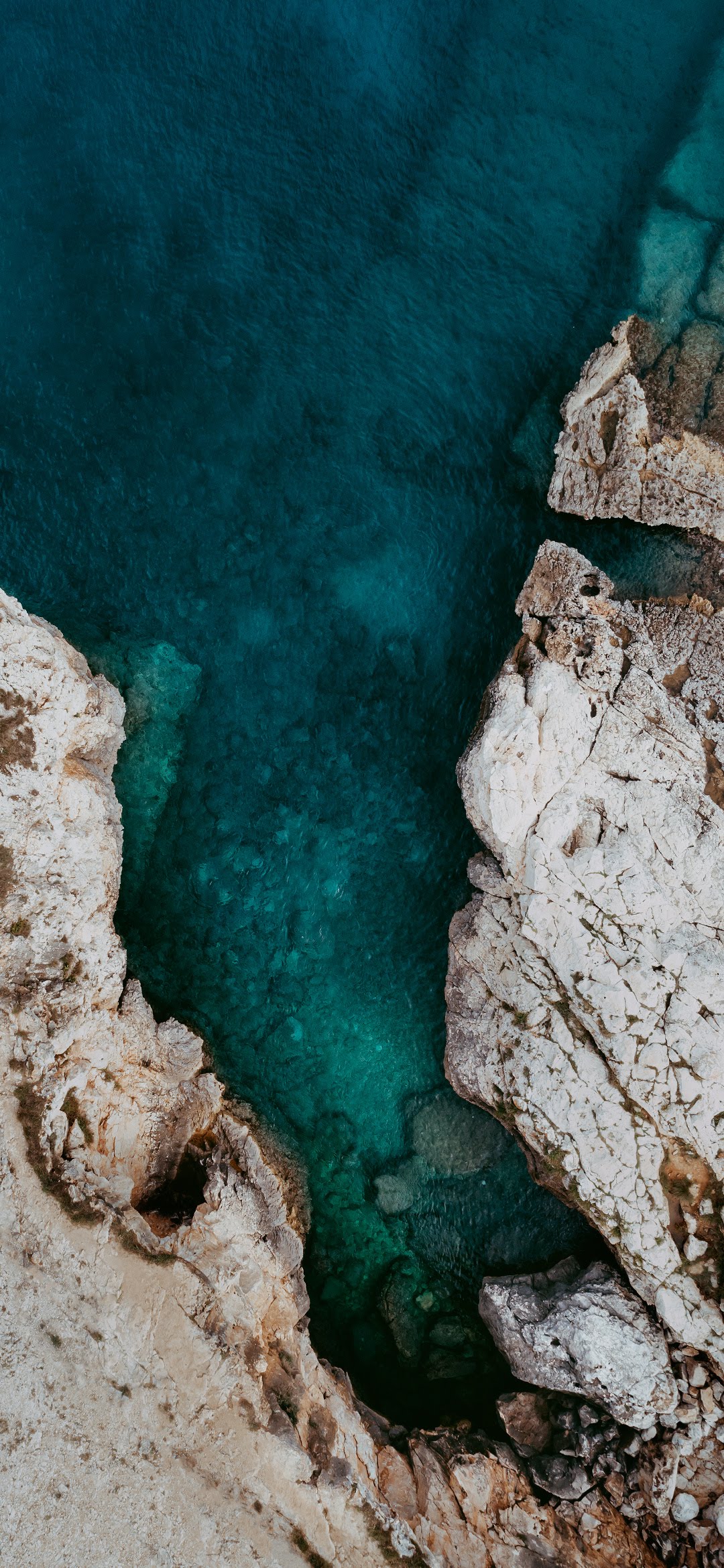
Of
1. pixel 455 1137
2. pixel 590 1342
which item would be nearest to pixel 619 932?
pixel 455 1137

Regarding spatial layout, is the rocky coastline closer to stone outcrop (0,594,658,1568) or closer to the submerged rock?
stone outcrop (0,594,658,1568)

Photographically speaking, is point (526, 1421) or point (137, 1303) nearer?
point (137, 1303)

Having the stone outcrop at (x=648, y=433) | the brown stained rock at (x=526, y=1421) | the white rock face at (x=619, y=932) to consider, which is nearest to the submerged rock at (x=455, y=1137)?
the white rock face at (x=619, y=932)

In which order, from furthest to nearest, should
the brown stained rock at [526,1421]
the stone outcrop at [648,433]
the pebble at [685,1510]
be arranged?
the stone outcrop at [648,433] < the brown stained rock at [526,1421] < the pebble at [685,1510]

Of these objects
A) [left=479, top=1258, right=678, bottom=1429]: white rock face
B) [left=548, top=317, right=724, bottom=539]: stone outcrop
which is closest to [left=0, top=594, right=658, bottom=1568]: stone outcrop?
[left=479, top=1258, right=678, bottom=1429]: white rock face

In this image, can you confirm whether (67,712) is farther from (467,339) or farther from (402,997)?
(467,339)

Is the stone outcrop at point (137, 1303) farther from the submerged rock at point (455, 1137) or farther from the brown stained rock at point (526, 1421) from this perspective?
the submerged rock at point (455, 1137)

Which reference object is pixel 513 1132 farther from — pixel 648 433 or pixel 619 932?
pixel 648 433
